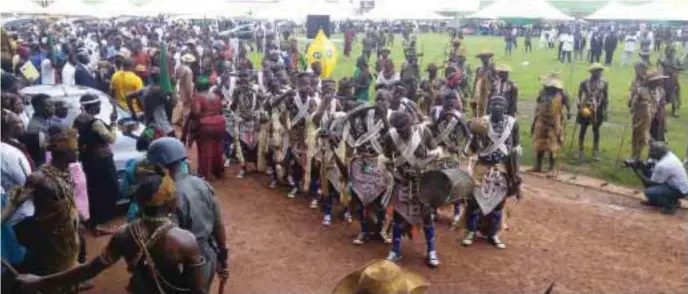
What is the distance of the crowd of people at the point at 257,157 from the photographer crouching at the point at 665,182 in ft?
0.06

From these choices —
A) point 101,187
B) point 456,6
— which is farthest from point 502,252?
point 456,6

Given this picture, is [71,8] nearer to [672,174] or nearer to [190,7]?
[190,7]

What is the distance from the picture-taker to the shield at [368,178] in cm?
737

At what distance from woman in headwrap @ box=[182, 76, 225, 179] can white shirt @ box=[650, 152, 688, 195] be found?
6215 mm

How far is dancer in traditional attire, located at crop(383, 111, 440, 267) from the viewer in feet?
23.2

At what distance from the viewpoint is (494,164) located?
7859 millimetres

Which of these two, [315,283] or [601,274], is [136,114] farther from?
[601,274]

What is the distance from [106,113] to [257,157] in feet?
7.99

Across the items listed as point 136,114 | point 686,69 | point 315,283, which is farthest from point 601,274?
point 686,69

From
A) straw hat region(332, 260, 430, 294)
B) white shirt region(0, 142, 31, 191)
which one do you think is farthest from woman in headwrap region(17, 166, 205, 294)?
white shirt region(0, 142, 31, 191)

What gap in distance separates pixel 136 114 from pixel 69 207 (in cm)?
564

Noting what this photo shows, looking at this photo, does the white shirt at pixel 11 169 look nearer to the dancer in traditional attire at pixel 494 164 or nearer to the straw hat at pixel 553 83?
the dancer in traditional attire at pixel 494 164

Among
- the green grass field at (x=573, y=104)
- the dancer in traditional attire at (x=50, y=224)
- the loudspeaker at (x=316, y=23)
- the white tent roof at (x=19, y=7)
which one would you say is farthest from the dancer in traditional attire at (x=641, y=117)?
the white tent roof at (x=19, y=7)

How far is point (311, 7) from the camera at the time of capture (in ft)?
73.5
